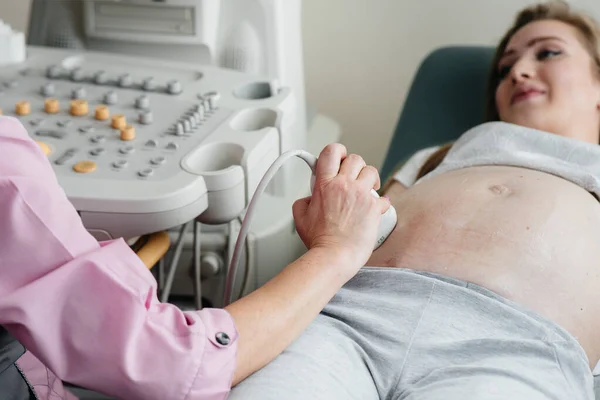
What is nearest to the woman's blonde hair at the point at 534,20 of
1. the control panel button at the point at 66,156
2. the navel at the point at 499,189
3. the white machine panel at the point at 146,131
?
the navel at the point at 499,189

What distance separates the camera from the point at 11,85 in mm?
1286

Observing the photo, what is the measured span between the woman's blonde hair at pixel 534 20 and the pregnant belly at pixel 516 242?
0.25 metres

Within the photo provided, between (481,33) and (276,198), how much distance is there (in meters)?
0.82

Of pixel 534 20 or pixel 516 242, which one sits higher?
pixel 534 20

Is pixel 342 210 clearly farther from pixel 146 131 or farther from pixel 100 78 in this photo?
pixel 100 78

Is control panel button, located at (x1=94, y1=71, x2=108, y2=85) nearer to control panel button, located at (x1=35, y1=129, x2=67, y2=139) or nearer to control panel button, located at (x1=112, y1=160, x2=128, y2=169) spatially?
control panel button, located at (x1=35, y1=129, x2=67, y2=139)

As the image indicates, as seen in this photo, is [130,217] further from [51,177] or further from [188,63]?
[188,63]

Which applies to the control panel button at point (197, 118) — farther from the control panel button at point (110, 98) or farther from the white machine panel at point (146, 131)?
the control panel button at point (110, 98)

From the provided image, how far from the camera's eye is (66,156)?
1.06 m

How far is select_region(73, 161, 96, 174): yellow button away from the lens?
1.02 m

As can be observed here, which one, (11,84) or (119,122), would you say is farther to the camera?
(11,84)

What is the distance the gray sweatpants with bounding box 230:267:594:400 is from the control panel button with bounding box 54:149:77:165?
1.43 feet

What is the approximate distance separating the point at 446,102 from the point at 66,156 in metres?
1.00

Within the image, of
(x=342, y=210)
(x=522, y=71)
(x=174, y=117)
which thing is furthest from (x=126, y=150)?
(x=522, y=71)
